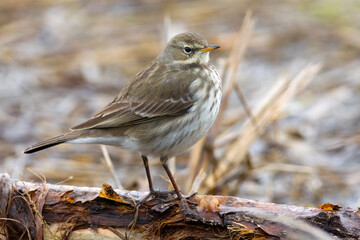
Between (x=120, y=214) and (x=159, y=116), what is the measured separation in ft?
2.85

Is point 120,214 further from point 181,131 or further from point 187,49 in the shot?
point 187,49

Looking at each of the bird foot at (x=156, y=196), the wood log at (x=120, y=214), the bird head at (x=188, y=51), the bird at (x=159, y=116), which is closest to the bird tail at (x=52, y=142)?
the bird at (x=159, y=116)

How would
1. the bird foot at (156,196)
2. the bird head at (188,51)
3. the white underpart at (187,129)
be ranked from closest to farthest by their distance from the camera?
the bird foot at (156,196), the white underpart at (187,129), the bird head at (188,51)

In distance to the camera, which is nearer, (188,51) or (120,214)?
(120,214)

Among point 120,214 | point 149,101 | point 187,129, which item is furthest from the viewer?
point 149,101

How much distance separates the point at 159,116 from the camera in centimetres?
435

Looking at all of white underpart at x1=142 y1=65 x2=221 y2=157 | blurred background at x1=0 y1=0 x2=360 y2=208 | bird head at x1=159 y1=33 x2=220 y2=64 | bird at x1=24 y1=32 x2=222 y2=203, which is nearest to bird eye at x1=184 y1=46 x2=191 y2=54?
bird head at x1=159 y1=33 x2=220 y2=64

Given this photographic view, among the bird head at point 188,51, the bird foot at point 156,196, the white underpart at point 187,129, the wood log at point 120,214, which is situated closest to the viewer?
the wood log at point 120,214

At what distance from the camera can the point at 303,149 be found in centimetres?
659

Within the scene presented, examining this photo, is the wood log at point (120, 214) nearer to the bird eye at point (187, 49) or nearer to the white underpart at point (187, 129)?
the white underpart at point (187, 129)

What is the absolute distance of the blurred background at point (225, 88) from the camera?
5941 mm

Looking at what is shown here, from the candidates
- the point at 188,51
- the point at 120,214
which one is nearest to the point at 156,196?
the point at 120,214

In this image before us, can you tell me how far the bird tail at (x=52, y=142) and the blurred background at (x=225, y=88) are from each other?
1078 mm

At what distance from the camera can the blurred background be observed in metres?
5.94
